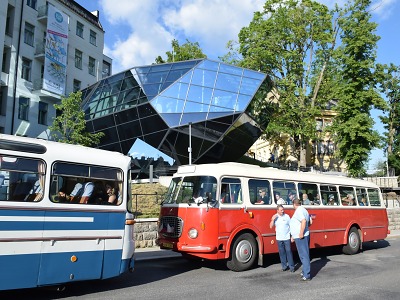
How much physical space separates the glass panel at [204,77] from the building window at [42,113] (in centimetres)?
1526

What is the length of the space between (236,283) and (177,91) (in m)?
21.9

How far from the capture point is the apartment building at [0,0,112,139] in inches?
1254

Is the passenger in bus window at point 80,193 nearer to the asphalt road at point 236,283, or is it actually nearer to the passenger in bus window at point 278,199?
the asphalt road at point 236,283

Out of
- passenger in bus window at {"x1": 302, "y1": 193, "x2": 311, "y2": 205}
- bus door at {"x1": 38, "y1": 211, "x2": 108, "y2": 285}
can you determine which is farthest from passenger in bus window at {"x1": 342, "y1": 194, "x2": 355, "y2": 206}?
bus door at {"x1": 38, "y1": 211, "x2": 108, "y2": 285}

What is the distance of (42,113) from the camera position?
35.6m

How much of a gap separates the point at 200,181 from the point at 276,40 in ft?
93.0

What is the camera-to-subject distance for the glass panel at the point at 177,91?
28.7 meters

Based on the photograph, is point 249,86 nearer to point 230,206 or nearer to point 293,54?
point 293,54

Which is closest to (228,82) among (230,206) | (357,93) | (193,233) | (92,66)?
(357,93)

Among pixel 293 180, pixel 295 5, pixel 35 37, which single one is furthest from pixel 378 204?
pixel 35 37

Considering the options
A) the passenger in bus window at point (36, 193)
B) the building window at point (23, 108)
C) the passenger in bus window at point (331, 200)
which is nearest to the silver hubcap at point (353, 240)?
the passenger in bus window at point (331, 200)

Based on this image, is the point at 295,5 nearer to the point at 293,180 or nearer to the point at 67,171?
the point at 293,180

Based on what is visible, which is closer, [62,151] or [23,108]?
[62,151]

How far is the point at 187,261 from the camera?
11.4m
